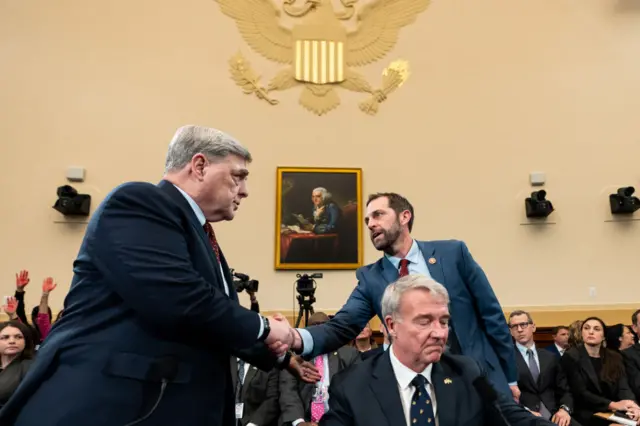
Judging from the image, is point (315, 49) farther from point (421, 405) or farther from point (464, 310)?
point (421, 405)

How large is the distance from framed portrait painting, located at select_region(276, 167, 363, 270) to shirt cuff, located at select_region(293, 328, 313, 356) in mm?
5137

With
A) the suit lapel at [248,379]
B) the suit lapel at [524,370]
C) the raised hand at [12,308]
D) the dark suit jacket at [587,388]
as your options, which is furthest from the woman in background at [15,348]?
the dark suit jacket at [587,388]

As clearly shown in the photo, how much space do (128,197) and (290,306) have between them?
602 centimetres

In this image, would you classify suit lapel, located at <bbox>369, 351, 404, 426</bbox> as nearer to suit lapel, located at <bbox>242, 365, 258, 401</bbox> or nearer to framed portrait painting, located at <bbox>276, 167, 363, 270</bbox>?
suit lapel, located at <bbox>242, 365, 258, 401</bbox>

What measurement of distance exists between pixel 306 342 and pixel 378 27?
687cm

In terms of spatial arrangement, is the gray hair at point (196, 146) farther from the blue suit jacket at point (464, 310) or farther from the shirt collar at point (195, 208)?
the blue suit jacket at point (464, 310)

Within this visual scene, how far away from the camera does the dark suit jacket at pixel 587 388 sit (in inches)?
171

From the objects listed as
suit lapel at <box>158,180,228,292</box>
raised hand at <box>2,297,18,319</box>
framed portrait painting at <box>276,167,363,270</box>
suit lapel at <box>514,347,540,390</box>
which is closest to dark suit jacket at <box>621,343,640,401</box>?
suit lapel at <box>514,347,540,390</box>

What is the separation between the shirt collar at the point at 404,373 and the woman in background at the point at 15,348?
3.24 m

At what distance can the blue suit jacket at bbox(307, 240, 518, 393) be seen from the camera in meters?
2.48

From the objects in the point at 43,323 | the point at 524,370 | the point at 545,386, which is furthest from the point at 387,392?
the point at 43,323

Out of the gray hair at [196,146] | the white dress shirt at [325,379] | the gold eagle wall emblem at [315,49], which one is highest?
the gold eagle wall emblem at [315,49]

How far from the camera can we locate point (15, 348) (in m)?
3.98

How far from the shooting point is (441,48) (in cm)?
808
